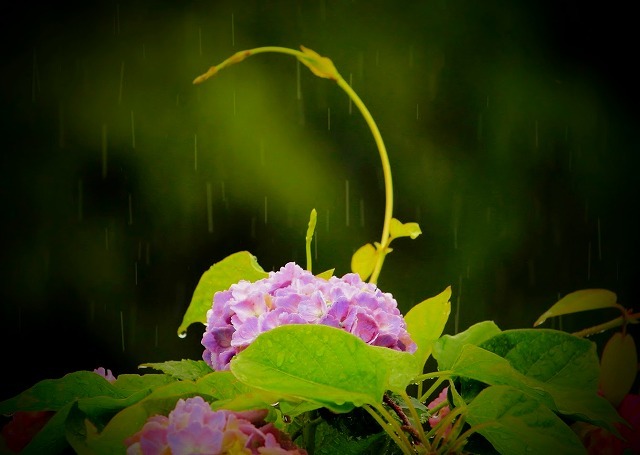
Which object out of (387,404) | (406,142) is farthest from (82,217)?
(387,404)

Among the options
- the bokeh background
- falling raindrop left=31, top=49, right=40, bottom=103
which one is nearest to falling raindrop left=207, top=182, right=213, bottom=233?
the bokeh background

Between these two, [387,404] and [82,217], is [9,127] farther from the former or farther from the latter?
[387,404]

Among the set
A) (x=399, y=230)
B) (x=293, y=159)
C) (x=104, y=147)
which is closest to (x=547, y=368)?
(x=399, y=230)

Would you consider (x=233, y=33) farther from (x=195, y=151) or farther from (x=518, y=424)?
(x=518, y=424)

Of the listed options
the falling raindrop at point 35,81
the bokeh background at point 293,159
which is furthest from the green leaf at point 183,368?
the falling raindrop at point 35,81

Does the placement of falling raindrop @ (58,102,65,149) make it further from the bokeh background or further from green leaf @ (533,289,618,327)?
green leaf @ (533,289,618,327)

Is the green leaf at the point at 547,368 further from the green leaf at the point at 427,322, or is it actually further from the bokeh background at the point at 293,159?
the bokeh background at the point at 293,159
